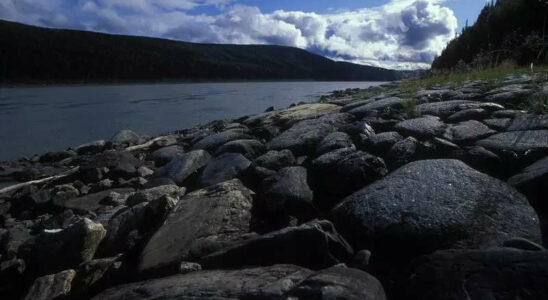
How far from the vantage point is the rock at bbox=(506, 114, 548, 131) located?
3.26 metres

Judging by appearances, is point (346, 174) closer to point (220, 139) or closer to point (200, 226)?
point (200, 226)

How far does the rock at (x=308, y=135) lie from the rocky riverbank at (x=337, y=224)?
0.07 feet

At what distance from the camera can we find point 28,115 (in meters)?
18.5

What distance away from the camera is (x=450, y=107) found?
446 cm

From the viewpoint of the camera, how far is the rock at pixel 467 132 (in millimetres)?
3418

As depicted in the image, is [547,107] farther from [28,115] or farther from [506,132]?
[28,115]

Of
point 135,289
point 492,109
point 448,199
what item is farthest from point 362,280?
point 492,109

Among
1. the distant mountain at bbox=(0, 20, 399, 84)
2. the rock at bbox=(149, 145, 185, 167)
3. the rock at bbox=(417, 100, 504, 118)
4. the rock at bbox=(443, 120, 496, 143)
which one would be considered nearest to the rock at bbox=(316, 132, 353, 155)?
the rock at bbox=(443, 120, 496, 143)

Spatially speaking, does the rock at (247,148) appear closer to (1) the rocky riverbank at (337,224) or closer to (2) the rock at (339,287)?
(1) the rocky riverbank at (337,224)

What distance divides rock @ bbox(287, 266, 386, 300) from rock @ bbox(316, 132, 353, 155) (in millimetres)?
2025

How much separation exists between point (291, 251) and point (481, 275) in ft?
2.98

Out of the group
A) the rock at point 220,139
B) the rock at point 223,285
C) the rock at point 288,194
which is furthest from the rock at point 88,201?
the rock at point 223,285

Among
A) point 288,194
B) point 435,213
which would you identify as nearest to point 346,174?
point 288,194

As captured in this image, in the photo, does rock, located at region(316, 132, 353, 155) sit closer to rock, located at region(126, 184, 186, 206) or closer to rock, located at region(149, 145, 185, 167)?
rock, located at region(126, 184, 186, 206)
